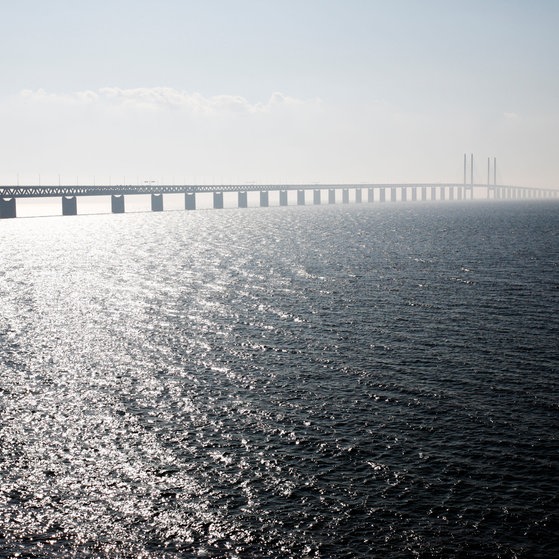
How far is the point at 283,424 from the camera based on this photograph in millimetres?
30484

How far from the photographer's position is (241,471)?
84.2 feet

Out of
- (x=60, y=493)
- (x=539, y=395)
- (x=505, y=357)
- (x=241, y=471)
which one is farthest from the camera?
(x=505, y=357)

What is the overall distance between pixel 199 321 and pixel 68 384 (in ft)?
59.8

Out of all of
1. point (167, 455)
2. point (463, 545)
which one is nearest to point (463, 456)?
point (463, 545)

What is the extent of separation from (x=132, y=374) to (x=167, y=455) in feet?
42.2

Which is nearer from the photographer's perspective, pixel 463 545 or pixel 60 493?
pixel 463 545

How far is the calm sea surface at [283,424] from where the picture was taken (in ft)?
70.4

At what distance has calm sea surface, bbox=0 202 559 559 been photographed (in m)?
21.5

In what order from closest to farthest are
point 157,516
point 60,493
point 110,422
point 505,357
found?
point 157,516
point 60,493
point 110,422
point 505,357

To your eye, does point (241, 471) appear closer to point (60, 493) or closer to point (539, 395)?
point (60, 493)

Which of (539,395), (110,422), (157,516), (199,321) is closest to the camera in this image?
(157,516)

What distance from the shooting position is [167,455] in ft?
89.4

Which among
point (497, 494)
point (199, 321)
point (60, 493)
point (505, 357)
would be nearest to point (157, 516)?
point (60, 493)

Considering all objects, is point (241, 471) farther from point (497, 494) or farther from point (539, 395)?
point (539, 395)
